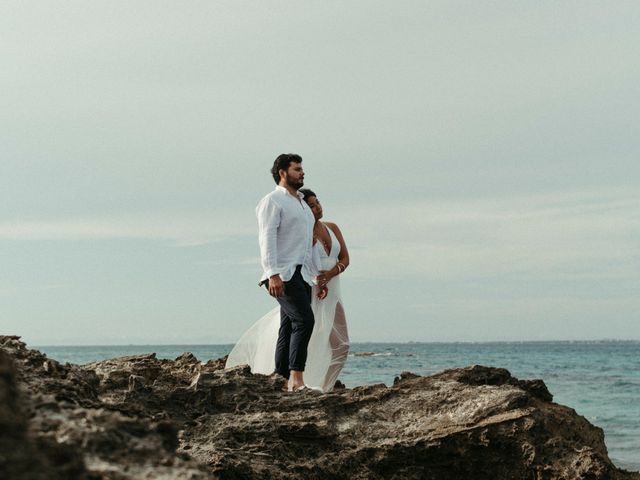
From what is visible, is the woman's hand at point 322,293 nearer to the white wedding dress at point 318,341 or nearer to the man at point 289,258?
the white wedding dress at point 318,341

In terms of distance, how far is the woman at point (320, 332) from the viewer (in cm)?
765

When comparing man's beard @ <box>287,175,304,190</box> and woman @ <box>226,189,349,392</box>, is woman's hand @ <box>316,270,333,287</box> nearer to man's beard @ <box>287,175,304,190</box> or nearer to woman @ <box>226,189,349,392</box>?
woman @ <box>226,189,349,392</box>

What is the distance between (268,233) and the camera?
22.5ft

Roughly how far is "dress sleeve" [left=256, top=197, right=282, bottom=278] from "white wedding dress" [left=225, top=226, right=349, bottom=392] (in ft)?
2.86

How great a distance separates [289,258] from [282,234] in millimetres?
206

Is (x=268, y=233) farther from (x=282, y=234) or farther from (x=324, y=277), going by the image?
(x=324, y=277)

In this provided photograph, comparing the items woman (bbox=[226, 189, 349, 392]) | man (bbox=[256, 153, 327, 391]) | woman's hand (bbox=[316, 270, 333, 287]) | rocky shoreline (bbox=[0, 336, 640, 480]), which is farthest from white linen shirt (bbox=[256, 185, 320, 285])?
rocky shoreline (bbox=[0, 336, 640, 480])

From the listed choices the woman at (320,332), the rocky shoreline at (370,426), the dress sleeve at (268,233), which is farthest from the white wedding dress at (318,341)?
the rocky shoreline at (370,426)

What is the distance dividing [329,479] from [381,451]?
1.14 feet

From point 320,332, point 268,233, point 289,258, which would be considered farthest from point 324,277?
point 268,233

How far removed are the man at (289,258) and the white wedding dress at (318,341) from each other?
594 mm

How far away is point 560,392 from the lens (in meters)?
24.2

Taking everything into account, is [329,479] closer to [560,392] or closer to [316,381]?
[316,381]

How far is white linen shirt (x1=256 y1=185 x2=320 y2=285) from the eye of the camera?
6801 mm
